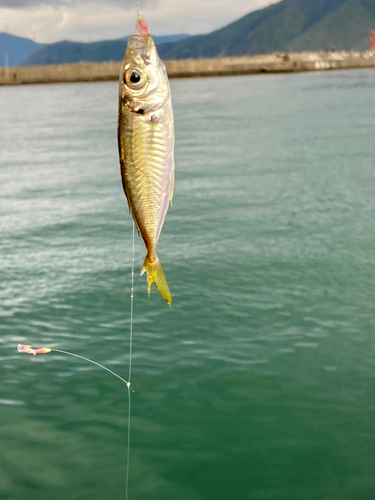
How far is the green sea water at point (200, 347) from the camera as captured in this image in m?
7.70

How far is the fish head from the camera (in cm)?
413

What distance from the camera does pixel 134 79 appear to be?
13.7ft

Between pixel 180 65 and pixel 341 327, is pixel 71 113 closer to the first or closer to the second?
pixel 341 327

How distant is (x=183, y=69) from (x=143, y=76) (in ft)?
533

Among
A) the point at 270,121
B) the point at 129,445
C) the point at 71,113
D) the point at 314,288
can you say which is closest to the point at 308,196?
the point at 314,288

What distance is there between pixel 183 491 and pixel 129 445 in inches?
41.9

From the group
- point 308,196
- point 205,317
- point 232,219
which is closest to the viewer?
point 205,317

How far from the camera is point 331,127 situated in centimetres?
4366

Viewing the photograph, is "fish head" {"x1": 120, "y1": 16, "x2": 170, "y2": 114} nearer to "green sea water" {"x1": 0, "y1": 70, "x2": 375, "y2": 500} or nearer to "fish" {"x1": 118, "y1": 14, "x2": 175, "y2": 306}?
"fish" {"x1": 118, "y1": 14, "x2": 175, "y2": 306}

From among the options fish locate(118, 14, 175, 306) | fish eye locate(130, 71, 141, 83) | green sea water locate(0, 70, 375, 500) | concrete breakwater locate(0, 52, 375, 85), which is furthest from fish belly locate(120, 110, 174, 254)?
concrete breakwater locate(0, 52, 375, 85)

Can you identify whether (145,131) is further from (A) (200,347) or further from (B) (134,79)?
(A) (200,347)

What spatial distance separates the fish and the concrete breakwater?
157602mm

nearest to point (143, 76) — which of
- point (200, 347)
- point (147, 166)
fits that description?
point (147, 166)

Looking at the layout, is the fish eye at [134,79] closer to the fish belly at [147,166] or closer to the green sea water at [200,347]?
the fish belly at [147,166]
